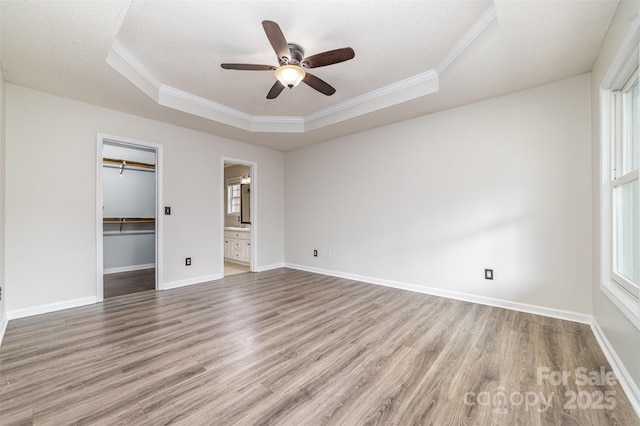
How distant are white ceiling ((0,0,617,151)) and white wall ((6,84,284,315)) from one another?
0.94 ft

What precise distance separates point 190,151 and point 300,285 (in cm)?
279

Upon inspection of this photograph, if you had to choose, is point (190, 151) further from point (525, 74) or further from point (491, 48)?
point (525, 74)

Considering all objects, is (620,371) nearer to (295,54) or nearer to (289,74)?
(289,74)

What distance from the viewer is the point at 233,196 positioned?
23.6 feet

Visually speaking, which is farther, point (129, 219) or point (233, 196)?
point (233, 196)

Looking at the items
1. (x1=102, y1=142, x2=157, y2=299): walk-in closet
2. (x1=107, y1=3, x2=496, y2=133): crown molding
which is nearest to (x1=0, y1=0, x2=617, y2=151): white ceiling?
(x1=107, y1=3, x2=496, y2=133): crown molding

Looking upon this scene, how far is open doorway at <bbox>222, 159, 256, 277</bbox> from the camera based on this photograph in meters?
5.27

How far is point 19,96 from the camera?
287 cm

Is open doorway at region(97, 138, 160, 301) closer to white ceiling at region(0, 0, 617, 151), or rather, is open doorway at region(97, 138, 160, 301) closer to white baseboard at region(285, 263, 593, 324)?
white ceiling at region(0, 0, 617, 151)

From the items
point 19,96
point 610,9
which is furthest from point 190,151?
point 610,9

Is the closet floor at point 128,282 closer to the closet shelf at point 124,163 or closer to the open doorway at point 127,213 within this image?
the open doorway at point 127,213

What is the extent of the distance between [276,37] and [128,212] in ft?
17.8

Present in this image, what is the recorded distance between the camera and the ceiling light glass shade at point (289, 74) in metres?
2.36

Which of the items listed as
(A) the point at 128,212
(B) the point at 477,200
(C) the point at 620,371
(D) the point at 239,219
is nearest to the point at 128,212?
(A) the point at 128,212
